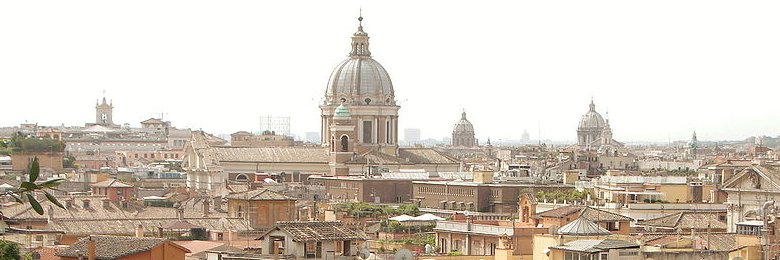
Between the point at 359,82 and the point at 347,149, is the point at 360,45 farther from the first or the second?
the point at 347,149

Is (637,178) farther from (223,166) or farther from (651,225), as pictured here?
(223,166)

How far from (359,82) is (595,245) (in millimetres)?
78856

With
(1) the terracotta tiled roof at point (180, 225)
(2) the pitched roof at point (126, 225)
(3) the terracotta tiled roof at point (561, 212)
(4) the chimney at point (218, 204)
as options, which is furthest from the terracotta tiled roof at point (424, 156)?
(3) the terracotta tiled roof at point (561, 212)

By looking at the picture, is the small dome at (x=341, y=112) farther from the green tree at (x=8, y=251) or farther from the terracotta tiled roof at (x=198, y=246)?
the green tree at (x=8, y=251)

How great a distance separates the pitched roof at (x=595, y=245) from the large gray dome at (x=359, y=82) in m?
77.0

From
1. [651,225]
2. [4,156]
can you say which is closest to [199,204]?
[651,225]

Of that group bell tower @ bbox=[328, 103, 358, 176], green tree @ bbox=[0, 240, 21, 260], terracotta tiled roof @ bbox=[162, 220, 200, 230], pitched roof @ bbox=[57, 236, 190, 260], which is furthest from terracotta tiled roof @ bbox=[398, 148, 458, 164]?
green tree @ bbox=[0, 240, 21, 260]

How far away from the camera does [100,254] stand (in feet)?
98.4

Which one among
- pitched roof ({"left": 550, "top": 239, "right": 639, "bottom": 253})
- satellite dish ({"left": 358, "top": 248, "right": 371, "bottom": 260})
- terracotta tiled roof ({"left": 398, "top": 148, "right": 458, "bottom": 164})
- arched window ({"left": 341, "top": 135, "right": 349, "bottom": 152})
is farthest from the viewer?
terracotta tiled roof ({"left": 398, "top": 148, "right": 458, "bottom": 164})

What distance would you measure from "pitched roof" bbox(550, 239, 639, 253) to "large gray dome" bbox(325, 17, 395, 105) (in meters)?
77.0

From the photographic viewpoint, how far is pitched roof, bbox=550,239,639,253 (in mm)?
30297

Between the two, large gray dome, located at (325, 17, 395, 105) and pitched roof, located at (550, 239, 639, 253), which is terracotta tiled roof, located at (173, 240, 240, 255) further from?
large gray dome, located at (325, 17, 395, 105)

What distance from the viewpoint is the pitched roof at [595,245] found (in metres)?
30.3

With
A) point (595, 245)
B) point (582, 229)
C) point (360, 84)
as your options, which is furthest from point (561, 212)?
point (360, 84)
